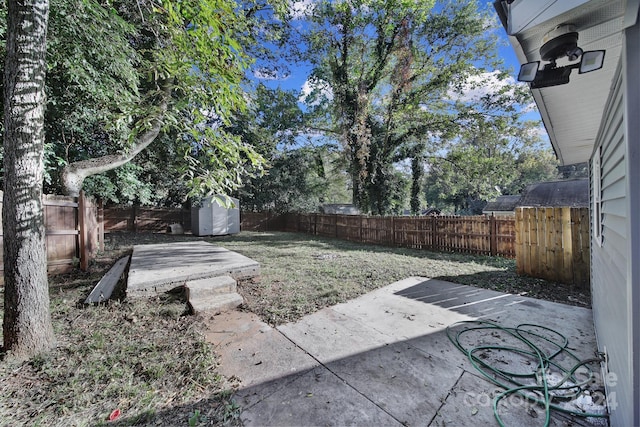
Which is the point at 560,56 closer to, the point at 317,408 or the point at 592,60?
the point at 592,60

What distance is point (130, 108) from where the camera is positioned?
11.2ft

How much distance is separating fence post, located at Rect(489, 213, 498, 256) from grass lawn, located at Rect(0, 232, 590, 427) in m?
2.27

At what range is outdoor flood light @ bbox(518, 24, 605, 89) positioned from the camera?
1521 mm

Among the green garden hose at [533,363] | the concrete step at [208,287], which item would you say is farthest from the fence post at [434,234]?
the concrete step at [208,287]

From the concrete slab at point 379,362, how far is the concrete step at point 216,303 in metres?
0.19

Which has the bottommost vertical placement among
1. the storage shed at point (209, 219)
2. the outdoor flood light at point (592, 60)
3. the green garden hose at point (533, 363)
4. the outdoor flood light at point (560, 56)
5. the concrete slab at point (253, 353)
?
the green garden hose at point (533, 363)

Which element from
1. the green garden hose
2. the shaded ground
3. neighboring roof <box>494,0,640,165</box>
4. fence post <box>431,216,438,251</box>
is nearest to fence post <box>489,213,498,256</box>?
the shaded ground

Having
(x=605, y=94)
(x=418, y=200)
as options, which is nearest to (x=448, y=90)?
(x=418, y=200)

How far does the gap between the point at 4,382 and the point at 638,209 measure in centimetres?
381

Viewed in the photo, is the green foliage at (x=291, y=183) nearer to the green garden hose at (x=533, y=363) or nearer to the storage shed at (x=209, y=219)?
the storage shed at (x=209, y=219)

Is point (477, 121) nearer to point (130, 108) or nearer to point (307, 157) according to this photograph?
point (307, 157)

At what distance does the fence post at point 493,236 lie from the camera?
6773 millimetres

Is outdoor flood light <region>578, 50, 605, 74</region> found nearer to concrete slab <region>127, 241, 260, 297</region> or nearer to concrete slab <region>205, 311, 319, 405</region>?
concrete slab <region>205, 311, 319, 405</region>

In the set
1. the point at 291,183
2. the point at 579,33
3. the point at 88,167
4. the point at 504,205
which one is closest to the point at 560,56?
the point at 579,33
